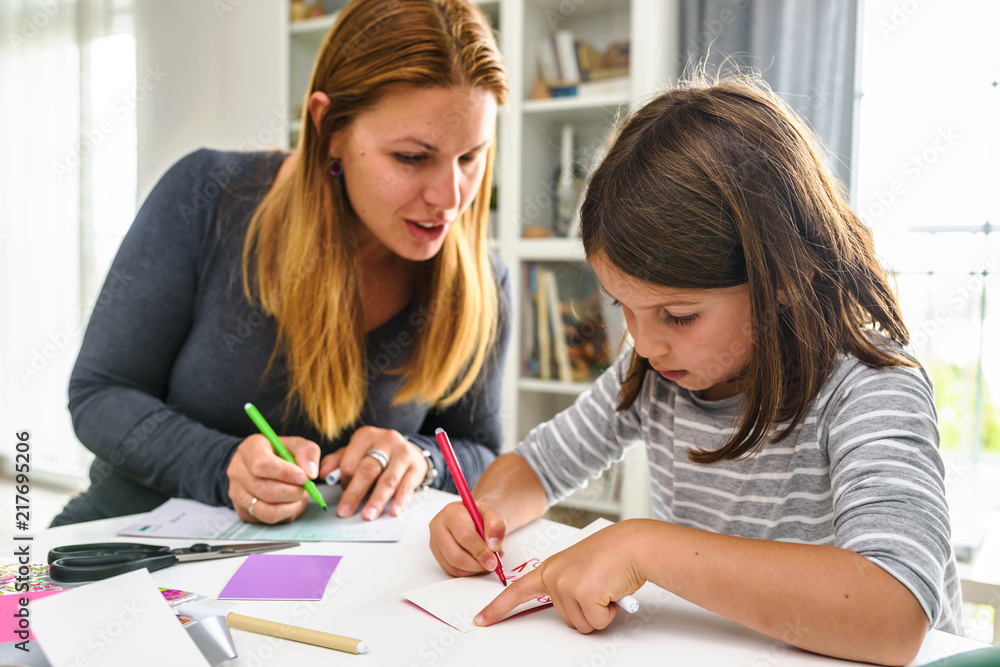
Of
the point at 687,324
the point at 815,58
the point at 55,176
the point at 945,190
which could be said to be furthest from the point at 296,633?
the point at 55,176

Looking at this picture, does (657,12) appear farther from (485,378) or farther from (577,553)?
(577,553)

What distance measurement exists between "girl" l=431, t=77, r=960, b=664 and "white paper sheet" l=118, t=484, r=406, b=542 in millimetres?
129

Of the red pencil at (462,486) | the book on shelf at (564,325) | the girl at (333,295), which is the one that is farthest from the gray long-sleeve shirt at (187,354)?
the book on shelf at (564,325)

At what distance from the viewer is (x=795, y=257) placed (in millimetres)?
766

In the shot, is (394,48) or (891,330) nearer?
(891,330)

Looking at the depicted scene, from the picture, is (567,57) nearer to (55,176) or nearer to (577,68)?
(577,68)

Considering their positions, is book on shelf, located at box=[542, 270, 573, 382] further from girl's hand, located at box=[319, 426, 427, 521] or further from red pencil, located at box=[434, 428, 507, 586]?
red pencil, located at box=[434, 428, 507, 586]

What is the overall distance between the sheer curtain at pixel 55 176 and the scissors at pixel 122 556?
277cm

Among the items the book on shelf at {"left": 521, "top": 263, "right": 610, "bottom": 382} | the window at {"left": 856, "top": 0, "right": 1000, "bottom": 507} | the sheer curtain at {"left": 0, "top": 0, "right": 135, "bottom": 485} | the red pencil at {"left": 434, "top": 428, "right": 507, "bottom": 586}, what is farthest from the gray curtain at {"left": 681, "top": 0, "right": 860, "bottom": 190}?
the sheer curtain at {"left": 0, "top": 0, "right": 135, "bottom": 485}

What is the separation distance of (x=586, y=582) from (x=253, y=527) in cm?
48

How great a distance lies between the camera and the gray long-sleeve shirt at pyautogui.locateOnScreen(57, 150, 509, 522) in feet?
3.52

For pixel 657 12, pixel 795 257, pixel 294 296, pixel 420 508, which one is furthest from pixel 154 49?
pixel 795 257

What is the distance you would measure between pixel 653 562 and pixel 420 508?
1.43 ft

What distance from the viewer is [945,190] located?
209 cm
